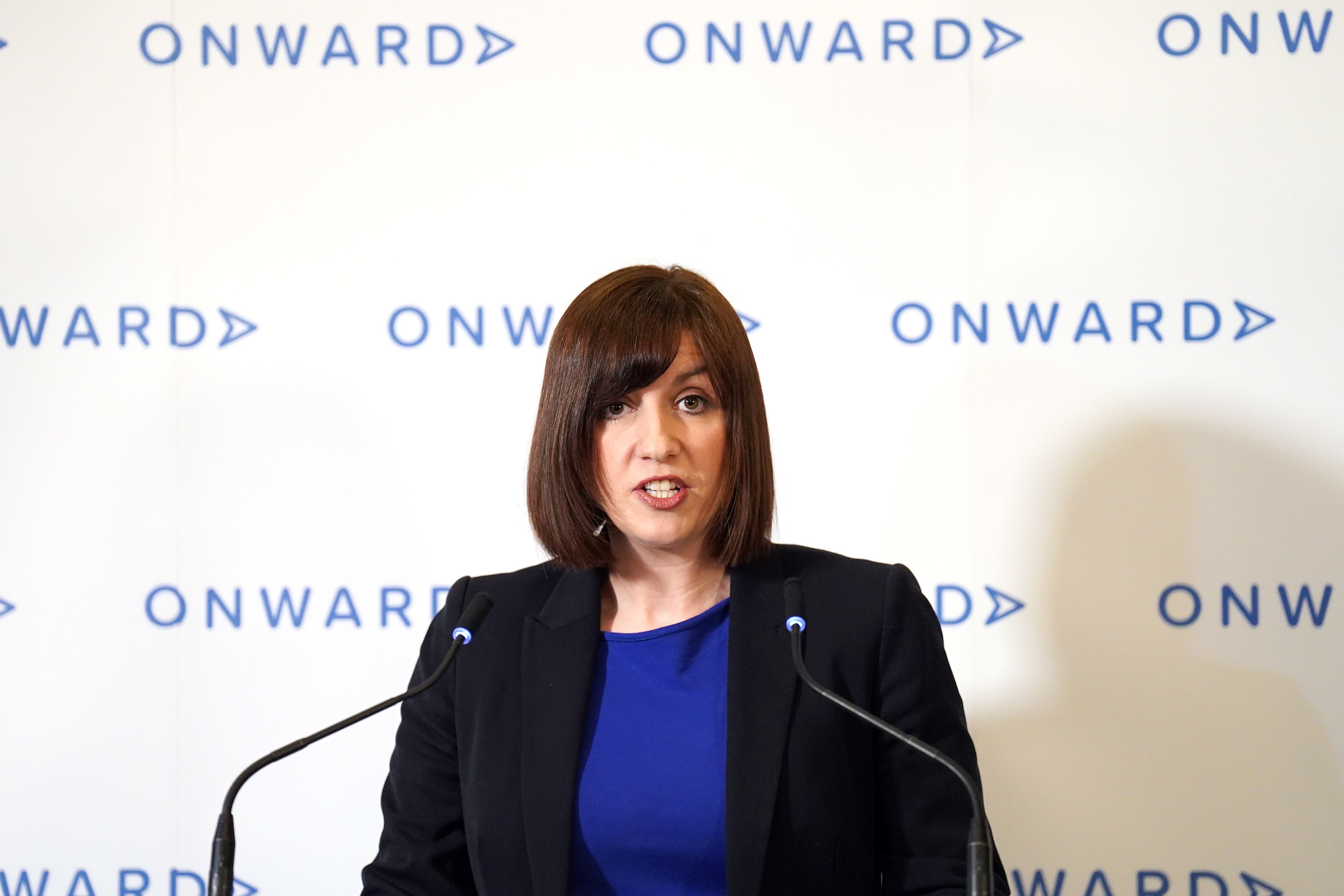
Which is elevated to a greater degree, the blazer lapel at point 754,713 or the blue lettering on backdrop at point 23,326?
the blue lettering on backdrop at point 23,326

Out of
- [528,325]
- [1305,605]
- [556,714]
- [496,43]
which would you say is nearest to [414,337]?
[528,325]

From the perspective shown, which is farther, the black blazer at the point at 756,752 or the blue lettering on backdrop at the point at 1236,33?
the blue lettering on backdrop at the point at 1236,33

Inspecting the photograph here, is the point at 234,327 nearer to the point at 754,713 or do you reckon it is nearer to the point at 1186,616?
the point at 754,713

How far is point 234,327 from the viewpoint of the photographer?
6.41ft

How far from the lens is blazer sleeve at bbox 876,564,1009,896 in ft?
3.90

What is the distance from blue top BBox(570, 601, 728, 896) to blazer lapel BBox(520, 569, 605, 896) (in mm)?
22

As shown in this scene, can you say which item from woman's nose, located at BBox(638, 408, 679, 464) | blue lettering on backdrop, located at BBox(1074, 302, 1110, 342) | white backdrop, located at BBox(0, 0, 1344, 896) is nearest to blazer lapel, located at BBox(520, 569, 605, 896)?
woman's nose, located at BBox(638, 408, 679, 464)

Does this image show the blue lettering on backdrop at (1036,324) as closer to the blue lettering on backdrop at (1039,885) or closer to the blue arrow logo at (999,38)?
the blue arrow logo at (999,38)

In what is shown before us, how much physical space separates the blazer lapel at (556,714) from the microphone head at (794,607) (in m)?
0.27

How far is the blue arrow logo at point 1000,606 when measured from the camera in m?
1.87

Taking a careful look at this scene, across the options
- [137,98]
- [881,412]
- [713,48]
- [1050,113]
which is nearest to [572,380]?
[881,412]

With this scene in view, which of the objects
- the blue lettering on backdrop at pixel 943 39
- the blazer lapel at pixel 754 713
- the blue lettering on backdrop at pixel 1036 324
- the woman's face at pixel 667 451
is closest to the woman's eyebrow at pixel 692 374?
the woman's face at pixel 667 451

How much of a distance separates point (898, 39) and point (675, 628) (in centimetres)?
114

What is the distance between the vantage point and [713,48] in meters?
1.92
